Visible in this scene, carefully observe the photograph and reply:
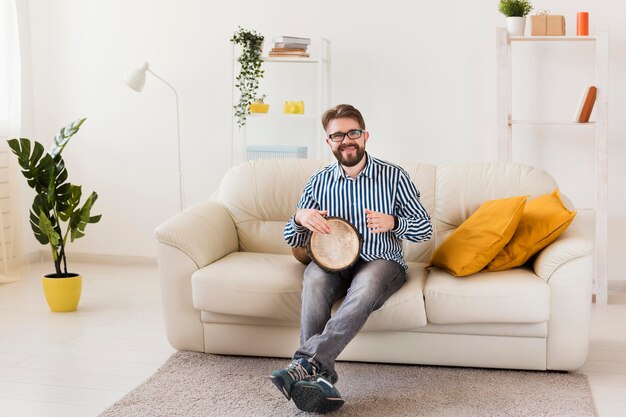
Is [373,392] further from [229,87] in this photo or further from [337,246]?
[229,87]

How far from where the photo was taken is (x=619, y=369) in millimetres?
3537

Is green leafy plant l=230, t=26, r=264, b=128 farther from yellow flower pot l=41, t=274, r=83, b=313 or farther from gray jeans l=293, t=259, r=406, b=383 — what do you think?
gray jeans l=293, t=259, r=406, b=383

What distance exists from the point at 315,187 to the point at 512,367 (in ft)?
3.54

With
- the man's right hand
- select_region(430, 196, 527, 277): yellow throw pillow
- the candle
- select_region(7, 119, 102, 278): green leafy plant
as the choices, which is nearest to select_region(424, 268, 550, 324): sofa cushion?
select_region(430, 196, 527, 277): yellow throw pillow

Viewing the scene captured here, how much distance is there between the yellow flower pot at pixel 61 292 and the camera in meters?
4.47

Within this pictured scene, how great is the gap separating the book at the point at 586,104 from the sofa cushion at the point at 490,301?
62.8 inches

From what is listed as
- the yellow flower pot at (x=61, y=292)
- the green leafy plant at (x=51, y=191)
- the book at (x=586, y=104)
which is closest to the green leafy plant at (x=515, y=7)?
the book at (x=586, y=104)

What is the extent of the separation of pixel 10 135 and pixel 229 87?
1437mm

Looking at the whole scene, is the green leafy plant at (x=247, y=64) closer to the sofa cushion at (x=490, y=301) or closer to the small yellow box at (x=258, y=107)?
the small yellow box at (x=258, y=107)

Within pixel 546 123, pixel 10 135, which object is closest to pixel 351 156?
pixel 546 123

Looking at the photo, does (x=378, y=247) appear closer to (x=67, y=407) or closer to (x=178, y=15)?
(x=67, y=407)

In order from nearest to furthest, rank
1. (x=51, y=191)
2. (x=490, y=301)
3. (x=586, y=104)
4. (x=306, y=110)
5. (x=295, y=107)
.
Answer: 1. (x=490, y=301)
2. (x=51, y=191)
3. (x=586, y=104)
4. (x=295, y=107)
5. (x=306, y=110)

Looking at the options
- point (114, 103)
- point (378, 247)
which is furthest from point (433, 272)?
point (114, 103)

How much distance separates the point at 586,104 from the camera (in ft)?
15.1
